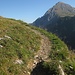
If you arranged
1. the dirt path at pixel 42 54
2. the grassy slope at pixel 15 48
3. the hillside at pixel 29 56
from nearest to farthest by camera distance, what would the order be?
1. the grassy slope at pixel 15 48
2. the hillside at pixel 29 56
3. the dirt path at pixel 42 54

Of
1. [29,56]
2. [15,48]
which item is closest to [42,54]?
[29,56]

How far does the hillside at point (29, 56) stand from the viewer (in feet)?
48.1

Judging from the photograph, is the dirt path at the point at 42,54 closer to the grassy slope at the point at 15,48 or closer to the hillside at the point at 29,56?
the hillside at the point at 29,56

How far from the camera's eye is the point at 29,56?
16.7 m

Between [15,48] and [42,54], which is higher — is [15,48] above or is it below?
above

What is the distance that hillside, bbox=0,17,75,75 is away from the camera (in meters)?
14.7

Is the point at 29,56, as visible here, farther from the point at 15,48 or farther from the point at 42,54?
the point at 42,54

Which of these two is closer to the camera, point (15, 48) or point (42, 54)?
point (15, 48)

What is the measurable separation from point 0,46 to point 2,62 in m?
2.45

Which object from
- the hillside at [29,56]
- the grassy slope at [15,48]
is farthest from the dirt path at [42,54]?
the grassy slope at [15,48]

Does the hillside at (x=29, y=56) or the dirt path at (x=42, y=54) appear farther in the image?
the dirt path at (x=42, y=54)

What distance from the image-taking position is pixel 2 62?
46.5 feet

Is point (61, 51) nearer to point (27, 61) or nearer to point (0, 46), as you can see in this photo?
point (27, 61)

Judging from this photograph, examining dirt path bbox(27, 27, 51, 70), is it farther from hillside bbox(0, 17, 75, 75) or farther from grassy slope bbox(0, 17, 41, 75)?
grassy slope bbox(0, 17, 41, 75)
